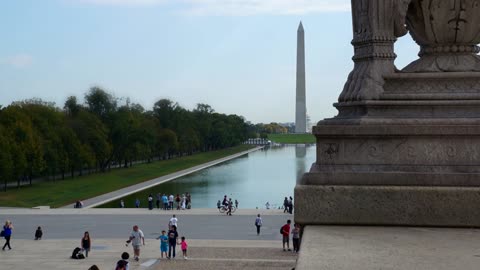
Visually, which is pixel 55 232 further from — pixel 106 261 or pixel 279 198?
pixel 279 198

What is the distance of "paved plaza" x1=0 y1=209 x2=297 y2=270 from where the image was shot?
17.2 m

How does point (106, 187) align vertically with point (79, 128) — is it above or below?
below

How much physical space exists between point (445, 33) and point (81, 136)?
58.2 m

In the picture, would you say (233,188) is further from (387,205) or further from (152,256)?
(387,205)

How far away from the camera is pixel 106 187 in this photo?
4875 cm

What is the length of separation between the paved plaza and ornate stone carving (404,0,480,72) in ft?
34.9

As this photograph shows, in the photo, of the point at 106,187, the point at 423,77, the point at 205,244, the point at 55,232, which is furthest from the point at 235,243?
the point at 106,187

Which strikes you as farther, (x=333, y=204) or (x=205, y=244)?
(x=205, y=244)

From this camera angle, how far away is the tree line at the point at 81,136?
157 ft

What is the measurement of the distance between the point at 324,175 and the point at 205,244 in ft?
51.6

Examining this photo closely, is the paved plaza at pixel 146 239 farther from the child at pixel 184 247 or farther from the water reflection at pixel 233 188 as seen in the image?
the water reflection at pixel 233 188

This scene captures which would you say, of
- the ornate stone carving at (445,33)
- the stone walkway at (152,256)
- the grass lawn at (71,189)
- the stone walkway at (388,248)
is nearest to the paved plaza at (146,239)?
the stone walkway at (152,256)

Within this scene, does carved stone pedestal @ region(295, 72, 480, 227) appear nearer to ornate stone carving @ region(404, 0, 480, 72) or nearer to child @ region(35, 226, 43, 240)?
ornate stone carving @ region(404, 0, 480, 72)

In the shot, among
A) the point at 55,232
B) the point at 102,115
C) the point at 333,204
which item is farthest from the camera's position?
the point at 102,115
